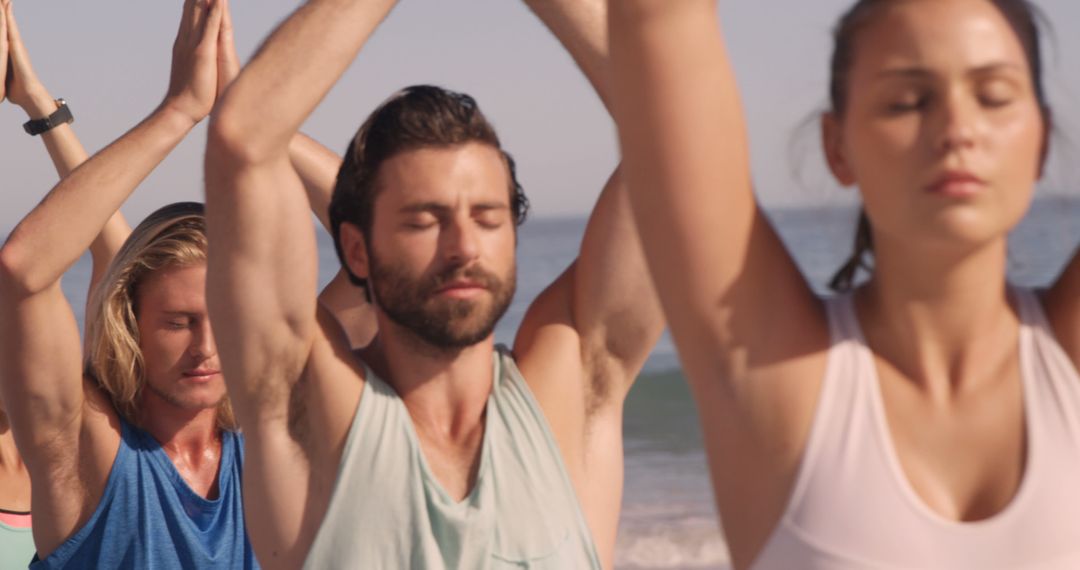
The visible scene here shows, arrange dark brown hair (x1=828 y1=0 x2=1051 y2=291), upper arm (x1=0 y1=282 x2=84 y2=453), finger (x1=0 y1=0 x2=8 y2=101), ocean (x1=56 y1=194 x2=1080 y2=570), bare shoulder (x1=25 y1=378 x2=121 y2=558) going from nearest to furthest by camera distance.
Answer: dark brown hair (x1=828 y1=0 x2=1051 y2=291)
upper arm (x1=0 y1=282 x2=84 y2=453)
bare shoulder (x1=25 y1=378 x2=121 y2=558)
finger (x1=0 y1=0 x2=8 y2=101)
ocean (x1=56 y1=194 x2=1080 y2=570)

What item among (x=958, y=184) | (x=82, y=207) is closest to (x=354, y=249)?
(x=82, y=207)

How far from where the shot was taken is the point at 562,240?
54344mm

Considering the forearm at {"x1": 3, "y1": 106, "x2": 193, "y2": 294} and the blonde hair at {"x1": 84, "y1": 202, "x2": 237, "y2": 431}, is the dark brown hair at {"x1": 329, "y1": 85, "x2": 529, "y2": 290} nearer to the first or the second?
the forearm at {"x1": 3, "y1": 106, "x2": 193, "y2": 294}

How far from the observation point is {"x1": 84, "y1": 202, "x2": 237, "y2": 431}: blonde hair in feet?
13.4

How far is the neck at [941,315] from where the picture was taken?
204cm

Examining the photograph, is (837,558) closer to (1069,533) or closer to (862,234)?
(1069,533)

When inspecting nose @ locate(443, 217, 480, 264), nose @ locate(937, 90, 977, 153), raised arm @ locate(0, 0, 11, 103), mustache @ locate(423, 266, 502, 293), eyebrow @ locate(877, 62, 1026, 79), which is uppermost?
raised arm @ locate(0, 0, 11, 103)

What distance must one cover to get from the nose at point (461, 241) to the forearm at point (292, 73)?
0.33 m

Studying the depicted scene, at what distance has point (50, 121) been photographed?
4.69 m

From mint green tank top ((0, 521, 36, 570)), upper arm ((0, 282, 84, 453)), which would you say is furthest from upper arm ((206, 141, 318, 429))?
mint green tank top ((0, 521, 36, 570))

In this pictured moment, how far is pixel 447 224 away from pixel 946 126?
1.18 m

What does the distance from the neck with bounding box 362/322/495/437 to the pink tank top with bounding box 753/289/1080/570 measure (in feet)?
3.57

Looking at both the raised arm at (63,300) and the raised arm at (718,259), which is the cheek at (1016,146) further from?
the raised arm at (63,300)

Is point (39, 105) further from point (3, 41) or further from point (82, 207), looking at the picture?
point (82, 207)
